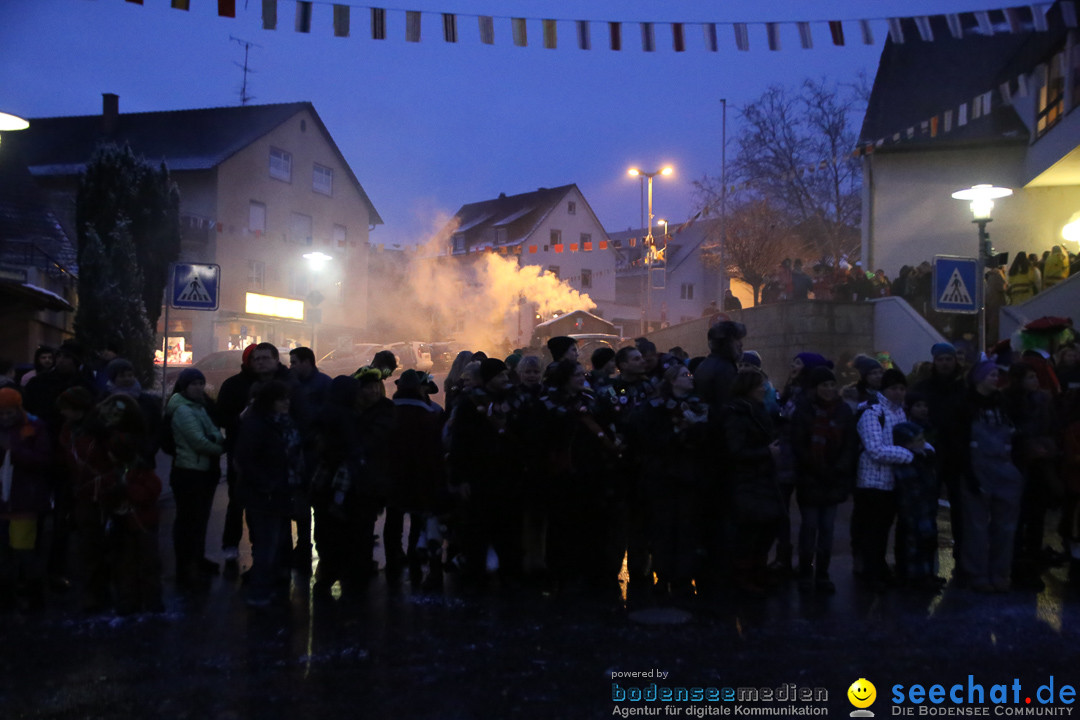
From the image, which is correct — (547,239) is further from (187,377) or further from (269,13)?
(187,377)

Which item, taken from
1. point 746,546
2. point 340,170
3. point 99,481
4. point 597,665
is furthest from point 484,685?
point 340,170

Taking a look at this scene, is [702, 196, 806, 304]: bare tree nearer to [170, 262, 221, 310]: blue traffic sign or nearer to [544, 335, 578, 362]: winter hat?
[170, 262, 221, 310]: blue traffic sign

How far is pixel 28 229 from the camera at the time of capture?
22812 millimetres

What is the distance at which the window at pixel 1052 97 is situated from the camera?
19531mm

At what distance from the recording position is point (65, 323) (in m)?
21.1

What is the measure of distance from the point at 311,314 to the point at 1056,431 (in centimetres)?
1839

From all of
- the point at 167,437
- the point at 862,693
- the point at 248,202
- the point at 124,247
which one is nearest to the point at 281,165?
the point at 248,202

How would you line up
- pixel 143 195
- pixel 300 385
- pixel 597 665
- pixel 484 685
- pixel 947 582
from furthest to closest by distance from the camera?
pixel 143 195, pixel 300 385, pixel 947 582, pixel 597 665, pixel 484 685

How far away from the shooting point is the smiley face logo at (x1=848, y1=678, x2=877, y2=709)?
4.46m

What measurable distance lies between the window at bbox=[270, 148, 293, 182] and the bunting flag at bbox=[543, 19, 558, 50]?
3386 cm

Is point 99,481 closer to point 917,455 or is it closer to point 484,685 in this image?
point 484,685

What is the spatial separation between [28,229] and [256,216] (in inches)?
763

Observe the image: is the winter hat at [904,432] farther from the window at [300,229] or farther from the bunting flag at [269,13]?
the window at [300,229]

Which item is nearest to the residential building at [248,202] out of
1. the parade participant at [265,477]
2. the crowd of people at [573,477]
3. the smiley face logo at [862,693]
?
the crowd of people at [573,477]
